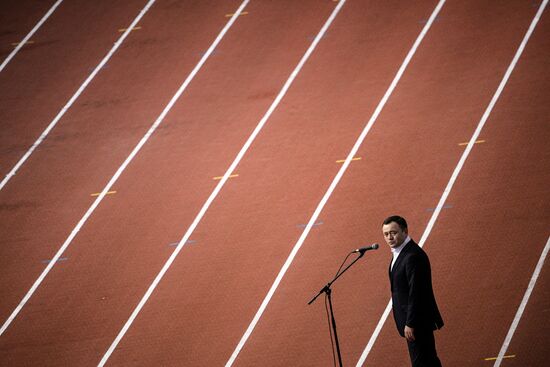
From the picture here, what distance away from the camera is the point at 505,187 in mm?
9820

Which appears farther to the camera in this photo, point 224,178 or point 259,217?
point 224,178

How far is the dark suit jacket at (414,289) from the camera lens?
6.39 metres

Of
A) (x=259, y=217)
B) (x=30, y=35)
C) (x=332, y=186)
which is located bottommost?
(x=332, y=186)

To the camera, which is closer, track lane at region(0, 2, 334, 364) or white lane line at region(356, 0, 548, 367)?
white lane line at region(356, 0, 548, 367)

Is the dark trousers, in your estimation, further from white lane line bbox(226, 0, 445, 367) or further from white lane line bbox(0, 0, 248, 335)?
white lane line bbox(0, 0, 248, 335)

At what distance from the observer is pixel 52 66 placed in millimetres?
13625

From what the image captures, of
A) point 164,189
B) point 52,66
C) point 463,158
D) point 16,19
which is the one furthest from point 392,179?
point 16,19

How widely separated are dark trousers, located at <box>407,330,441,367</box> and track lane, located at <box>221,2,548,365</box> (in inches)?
59.5

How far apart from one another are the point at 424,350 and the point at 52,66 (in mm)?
9195

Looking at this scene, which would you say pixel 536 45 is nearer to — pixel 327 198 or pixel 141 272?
pixel 327 198

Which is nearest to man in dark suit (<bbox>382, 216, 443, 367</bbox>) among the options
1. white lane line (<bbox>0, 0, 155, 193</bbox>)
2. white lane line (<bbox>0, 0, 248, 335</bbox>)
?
white lane line (<bbox>0, 0, 248, 335</bbox>)

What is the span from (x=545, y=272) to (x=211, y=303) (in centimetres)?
357

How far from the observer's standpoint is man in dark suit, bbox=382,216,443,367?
6.39m

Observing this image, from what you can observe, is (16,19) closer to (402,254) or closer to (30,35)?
(30,35)
